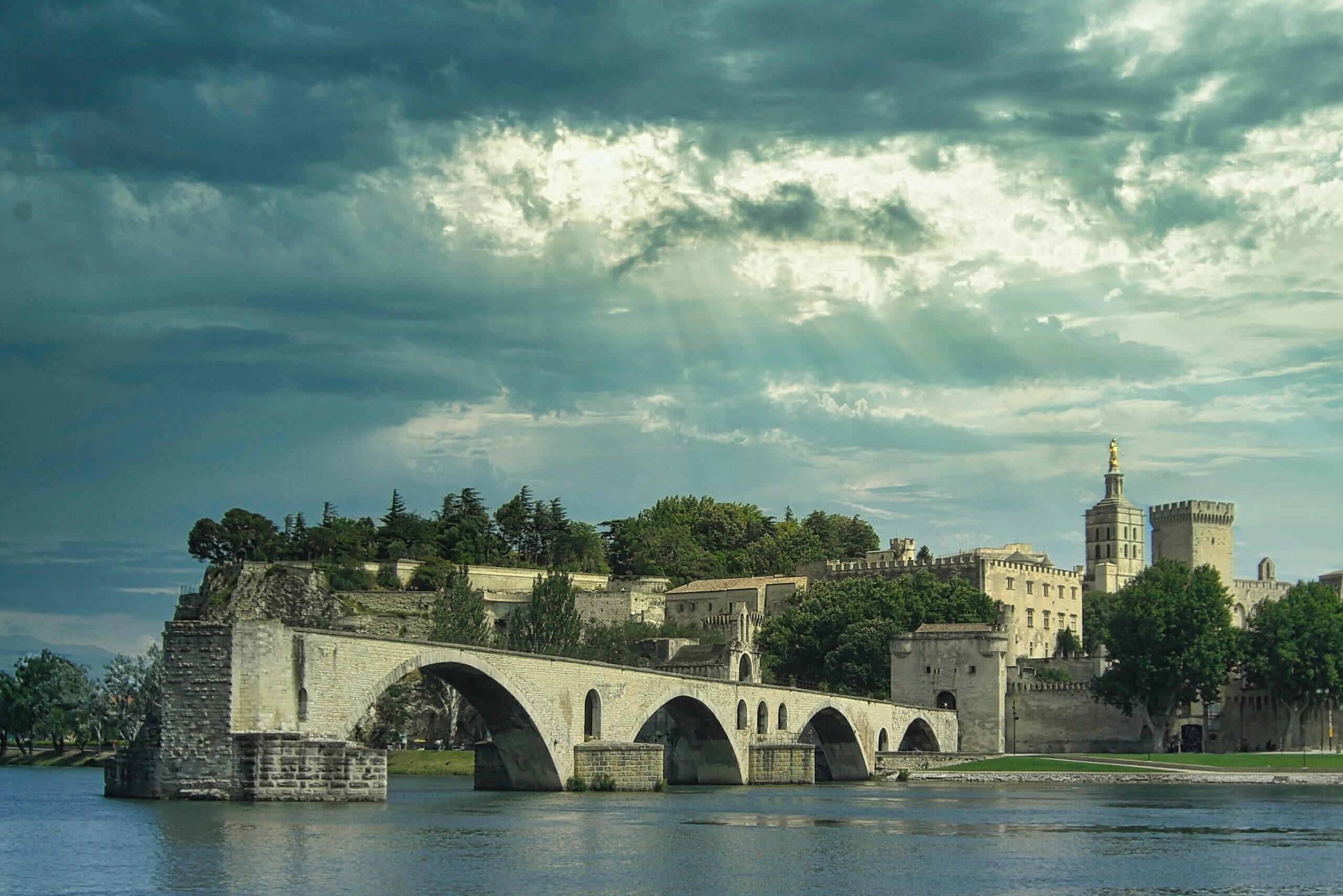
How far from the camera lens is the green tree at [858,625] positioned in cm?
10125

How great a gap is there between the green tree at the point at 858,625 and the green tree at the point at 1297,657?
60.8 ft

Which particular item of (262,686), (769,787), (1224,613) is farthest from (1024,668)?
(262,686)

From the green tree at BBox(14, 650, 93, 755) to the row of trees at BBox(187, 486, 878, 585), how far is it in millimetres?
18171

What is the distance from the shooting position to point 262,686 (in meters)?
45.8

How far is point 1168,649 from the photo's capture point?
3617 inches

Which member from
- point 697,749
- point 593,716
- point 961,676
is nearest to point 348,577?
point 961,676

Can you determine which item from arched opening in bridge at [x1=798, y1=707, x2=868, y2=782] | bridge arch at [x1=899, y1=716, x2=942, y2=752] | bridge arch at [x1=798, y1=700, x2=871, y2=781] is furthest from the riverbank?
bridge arch at [x1=899, y1=716, x2=942, y2=752]

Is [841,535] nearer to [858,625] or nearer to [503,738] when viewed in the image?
[858,625]

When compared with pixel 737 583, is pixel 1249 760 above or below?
below

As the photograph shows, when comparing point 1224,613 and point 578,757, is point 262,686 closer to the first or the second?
point 578,757

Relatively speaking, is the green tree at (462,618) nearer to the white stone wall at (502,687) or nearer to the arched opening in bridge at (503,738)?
the white stone wall at (502,687)

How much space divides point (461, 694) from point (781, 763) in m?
20.0

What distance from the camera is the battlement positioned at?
159 metres

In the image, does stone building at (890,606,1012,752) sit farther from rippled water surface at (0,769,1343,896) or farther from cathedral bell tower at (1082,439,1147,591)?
cathedral bell tower at (1082,439,1147,591)
